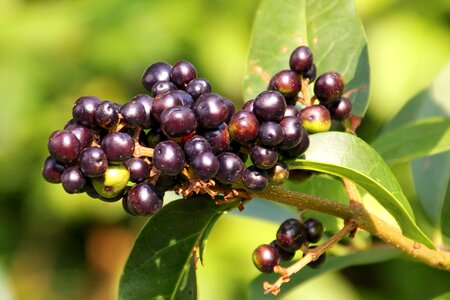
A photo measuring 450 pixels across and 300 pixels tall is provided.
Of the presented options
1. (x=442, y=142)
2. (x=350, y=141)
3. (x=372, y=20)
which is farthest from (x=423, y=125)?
(x=372, y=20)

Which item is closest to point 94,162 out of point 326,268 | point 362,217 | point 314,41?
point 362,217

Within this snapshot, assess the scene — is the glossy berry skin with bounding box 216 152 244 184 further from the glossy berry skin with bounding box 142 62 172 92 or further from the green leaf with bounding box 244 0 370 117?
the green leaf with bounding box 244 0 370 117

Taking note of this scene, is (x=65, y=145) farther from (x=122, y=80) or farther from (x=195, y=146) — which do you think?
(x=122, y=80)

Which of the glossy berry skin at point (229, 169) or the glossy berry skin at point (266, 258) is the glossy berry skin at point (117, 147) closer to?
the glossy berry skin at point (229, 169)

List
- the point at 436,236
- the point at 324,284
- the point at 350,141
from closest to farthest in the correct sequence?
1. the point at 350,141
2. the point at 436,236
3. the point at 324,284

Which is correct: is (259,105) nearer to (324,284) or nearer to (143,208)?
(143,208)

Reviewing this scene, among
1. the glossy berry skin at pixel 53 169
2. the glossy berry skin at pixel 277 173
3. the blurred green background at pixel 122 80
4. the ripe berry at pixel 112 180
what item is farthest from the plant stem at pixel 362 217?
the blurred green background at pixel 122 80
